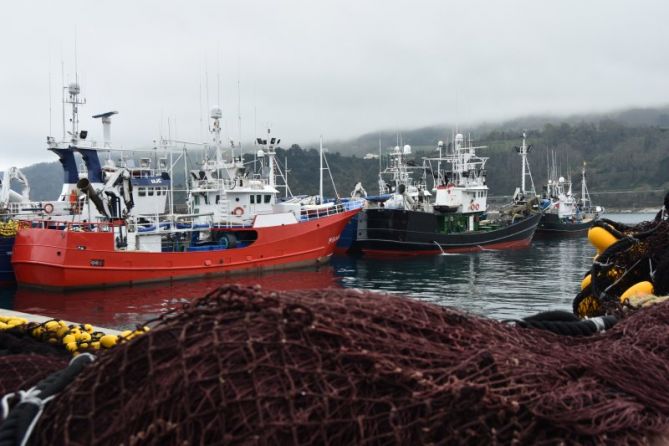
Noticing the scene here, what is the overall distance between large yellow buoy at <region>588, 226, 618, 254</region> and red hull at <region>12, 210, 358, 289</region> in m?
16.3

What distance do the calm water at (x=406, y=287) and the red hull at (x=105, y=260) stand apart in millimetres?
407

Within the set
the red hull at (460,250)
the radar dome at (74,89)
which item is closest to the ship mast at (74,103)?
the radar dome at (74,89)

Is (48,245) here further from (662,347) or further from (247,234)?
(662,347)

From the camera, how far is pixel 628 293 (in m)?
4.47

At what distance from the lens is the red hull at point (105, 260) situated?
18.0 meters

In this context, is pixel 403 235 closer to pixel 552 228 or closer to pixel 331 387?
pixel 552 228

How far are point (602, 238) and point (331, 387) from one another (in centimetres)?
453

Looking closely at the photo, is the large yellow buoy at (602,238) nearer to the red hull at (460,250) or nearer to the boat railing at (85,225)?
the boat railing at (85,225)

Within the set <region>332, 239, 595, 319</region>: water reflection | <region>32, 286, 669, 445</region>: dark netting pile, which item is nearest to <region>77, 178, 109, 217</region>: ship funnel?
<region>332, 239, 595, 319</region>: water reflection

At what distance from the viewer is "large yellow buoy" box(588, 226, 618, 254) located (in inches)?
214

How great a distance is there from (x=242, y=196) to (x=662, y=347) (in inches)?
929

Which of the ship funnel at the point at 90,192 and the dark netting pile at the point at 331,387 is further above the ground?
the ship funnel at the point at 90,192

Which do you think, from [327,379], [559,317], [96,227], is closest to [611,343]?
[559,317]

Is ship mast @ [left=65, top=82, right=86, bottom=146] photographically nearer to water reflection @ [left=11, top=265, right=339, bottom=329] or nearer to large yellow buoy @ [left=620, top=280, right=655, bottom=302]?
water reflection @ [left=11, top=265, right=339, bottom=329]
